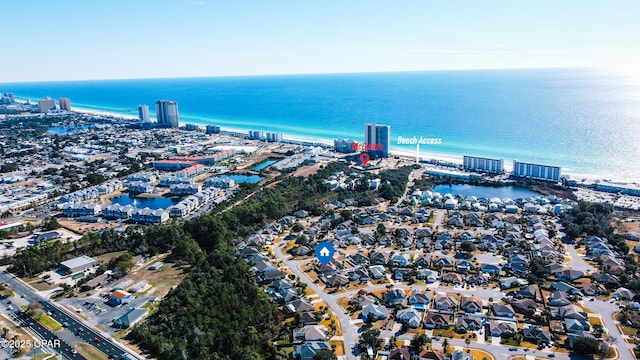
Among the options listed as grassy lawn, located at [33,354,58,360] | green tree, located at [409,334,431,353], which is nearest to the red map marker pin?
green tree, located at [409,334,431,353]

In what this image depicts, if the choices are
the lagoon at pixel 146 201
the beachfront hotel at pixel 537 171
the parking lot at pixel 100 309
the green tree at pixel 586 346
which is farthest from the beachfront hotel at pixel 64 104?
the green tree at pixel 586 346

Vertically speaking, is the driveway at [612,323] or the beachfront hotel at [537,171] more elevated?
the beachfront hotel at [537,171]

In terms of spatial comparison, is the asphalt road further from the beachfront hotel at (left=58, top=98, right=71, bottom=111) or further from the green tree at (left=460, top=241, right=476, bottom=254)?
the beachfront hotel at (left=58, top=98, right=71, bottom=111)

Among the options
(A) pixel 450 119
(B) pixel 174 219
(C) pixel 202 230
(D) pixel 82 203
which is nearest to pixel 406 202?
(C) pixel 202 230

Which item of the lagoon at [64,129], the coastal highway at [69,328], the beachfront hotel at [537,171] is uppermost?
the lagoon at [64,129]

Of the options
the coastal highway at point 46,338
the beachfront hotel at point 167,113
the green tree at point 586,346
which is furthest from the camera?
the beachfront hotel at point 167,113

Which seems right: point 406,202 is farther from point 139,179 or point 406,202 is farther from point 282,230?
point 139,179

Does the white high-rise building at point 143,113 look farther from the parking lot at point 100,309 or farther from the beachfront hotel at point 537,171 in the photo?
the parking lot at point 100,309
